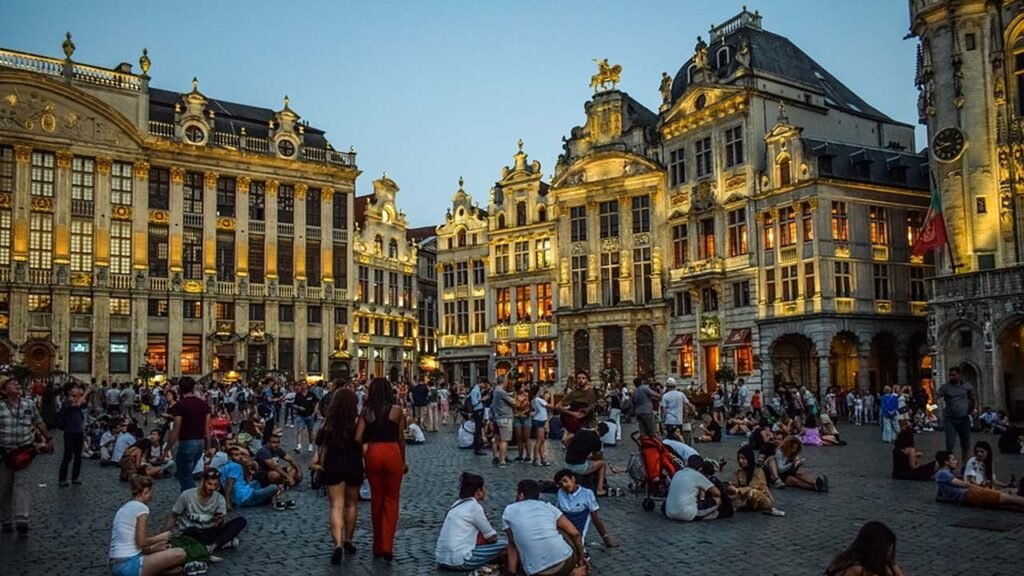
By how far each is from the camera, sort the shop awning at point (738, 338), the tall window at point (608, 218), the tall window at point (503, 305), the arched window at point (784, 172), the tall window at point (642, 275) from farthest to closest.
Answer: the tall window at point (503, 305) → the tall window at point (608, 218) → the tall window at point (642, 275) → the shop awning at point (738, 338) → the arched window at point (784, 172)

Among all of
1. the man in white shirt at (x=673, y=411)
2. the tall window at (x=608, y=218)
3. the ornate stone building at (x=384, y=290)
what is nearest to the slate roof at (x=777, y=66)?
the tall window at (x=608, y=218)

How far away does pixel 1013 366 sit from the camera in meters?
33.6

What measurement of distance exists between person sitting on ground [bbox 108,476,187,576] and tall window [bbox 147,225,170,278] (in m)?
48.7

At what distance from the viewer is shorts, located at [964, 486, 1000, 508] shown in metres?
13.8

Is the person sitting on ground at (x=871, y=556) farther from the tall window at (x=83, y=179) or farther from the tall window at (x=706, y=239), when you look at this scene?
the tall window at (x=83, y=179)

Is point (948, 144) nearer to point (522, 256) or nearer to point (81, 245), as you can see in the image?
point (522, 256)

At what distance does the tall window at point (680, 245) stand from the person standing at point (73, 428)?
38.3 m

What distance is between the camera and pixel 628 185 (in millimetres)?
54312

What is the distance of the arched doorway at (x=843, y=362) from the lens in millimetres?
45188

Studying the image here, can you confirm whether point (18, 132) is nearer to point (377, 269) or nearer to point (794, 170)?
point (377, 269)

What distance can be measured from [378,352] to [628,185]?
23.2 meters

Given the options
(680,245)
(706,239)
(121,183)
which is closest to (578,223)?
(680,245)

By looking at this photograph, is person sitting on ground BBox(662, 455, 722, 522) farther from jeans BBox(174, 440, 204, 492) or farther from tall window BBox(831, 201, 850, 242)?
tall window BBox(831, 201, 850, 242)

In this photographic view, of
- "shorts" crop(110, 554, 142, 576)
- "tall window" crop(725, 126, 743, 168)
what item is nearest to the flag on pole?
"tall window" crop(725, 126, 743, 168)
